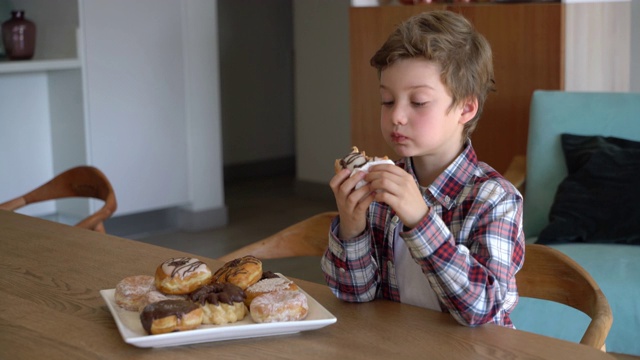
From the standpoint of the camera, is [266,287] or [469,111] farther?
[469,111]

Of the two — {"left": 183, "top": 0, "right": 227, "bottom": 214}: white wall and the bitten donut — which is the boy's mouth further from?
{"left": 183, "top": 0, "right": 227, "bottom": 214}: white wall

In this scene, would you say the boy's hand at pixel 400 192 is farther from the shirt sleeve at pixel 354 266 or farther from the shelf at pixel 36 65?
the shelf at pixel 36 65

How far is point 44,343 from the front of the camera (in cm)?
116

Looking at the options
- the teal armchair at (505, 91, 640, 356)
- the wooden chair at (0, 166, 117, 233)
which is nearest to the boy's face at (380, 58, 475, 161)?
the wooden chair at (0, 166, 117, 233)

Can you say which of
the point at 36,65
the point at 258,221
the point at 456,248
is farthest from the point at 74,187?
the point at 258,221

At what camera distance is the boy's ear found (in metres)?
1.48

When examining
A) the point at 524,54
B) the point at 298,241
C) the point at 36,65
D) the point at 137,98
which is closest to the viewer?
the point at 298,241

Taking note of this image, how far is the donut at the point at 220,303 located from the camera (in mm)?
1163

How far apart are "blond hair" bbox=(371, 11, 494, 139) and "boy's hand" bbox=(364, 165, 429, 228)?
25cm

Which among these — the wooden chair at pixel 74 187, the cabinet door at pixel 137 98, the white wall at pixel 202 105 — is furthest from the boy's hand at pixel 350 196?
the white wall at pixel 202 105

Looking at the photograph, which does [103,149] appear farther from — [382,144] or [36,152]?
[382,144]

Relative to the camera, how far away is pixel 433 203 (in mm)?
1443

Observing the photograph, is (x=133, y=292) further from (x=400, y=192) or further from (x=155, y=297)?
(x=400, y=192)

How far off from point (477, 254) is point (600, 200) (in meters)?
1.71
